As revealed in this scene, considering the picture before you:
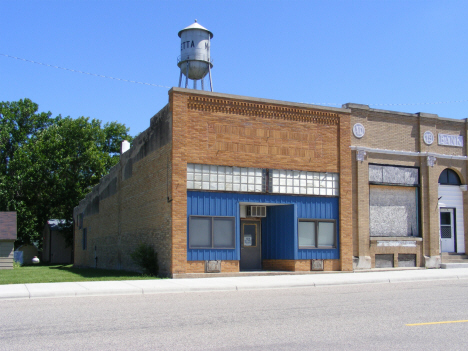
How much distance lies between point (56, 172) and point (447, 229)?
3190 cm

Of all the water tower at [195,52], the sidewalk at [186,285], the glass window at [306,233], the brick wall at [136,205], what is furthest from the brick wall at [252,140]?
the water tower at [195,52]

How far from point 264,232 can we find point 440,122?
10457 millimetres

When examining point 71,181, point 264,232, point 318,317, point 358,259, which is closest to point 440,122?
point 358,259

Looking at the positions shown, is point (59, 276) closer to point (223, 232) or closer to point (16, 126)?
point (223, 232)

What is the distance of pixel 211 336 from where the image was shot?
796 centimetres

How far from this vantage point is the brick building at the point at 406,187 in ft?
76.0

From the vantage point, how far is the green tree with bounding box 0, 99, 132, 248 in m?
43.8

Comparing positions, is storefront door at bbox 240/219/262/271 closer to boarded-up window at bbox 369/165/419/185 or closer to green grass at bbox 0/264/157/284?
green grass at bbox 0/264/157/284

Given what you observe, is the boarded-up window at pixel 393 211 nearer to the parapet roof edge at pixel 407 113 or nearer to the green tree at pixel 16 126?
the parapet roof edge at pixel 407 113

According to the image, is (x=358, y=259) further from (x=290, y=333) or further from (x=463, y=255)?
(x=290, y=333)

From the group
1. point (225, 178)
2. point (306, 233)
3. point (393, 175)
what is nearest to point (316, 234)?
point (306, 233)

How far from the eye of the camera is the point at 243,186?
20625mm

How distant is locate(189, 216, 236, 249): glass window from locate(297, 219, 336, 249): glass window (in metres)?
3.16

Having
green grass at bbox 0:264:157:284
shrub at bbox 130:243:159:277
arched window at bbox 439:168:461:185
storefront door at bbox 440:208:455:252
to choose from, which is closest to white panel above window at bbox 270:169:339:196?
shrub at bbox 130:243:159:277
